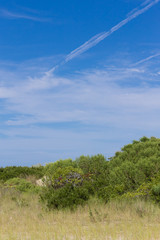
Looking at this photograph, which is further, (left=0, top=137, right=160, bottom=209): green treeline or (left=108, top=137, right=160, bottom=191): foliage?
(left=108, top=137, right=160, bottom=191): foliage

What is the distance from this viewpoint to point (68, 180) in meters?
13.4

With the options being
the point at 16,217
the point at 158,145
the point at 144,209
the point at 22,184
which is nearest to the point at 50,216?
the point at 16,217

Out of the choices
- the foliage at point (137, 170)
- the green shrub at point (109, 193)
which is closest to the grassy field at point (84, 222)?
the green shrub at point (109, 193)

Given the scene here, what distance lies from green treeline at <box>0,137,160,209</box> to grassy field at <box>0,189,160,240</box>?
0.56 metres

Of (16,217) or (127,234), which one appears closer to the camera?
(127,234)

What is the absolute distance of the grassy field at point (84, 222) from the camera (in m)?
7.38

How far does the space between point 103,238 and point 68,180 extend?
6431 millimetres

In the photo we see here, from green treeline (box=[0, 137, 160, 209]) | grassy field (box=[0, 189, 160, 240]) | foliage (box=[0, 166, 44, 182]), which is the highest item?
foliage (box=[0, 166, 44, 182])

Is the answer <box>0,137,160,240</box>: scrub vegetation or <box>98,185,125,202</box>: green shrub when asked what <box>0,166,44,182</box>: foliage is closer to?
<box>0,137,160,240</box>: scrub vegetation

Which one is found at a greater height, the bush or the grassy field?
the bush

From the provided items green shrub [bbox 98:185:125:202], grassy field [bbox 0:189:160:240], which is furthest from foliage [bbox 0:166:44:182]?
green shrub [bbox 98:185:125:202]

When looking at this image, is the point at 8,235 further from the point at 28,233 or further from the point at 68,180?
the point at 68,180

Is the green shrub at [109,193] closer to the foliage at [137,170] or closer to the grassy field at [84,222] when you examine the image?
the grassy field at [84,222]

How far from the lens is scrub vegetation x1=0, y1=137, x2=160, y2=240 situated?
7.82m
